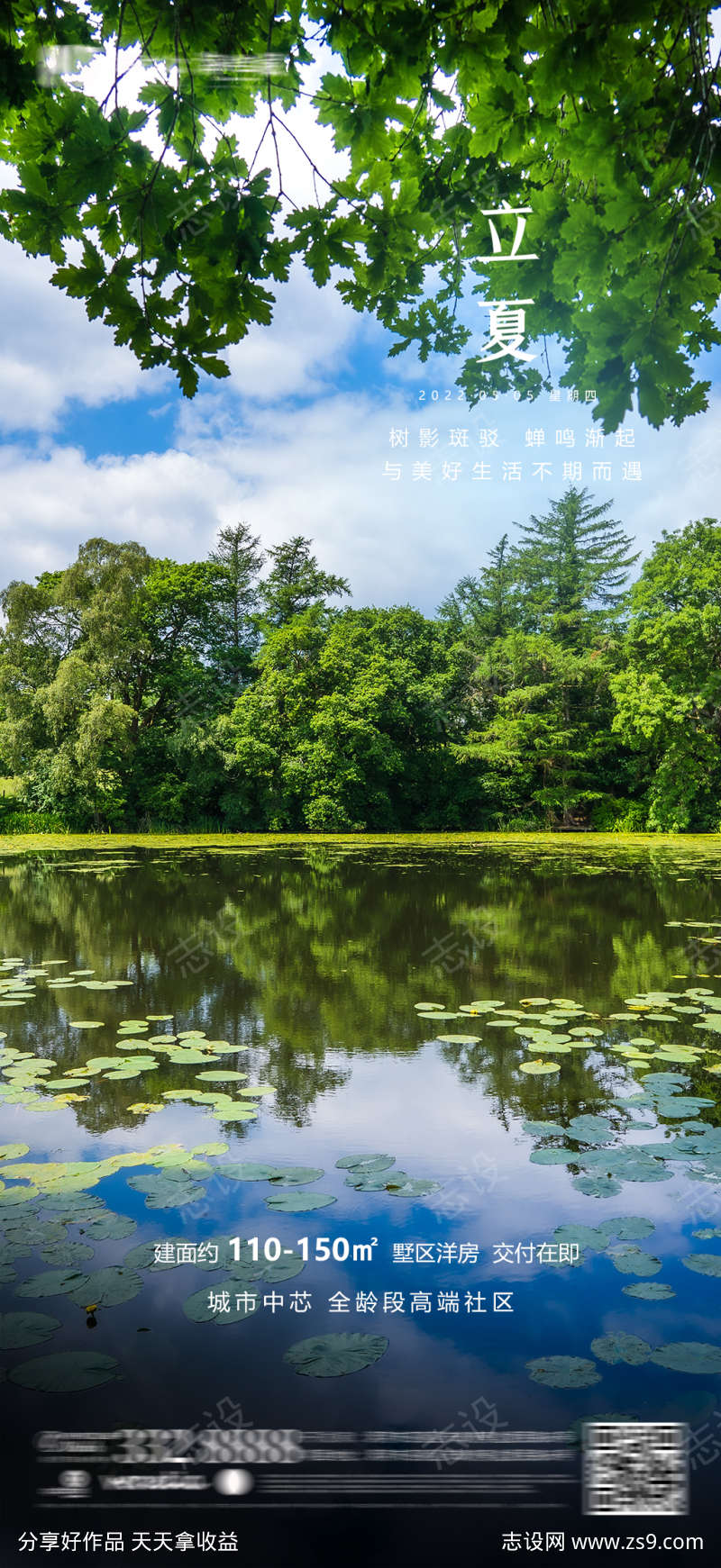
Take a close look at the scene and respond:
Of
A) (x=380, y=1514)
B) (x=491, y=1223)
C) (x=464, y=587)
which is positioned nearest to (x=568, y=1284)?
(x=491, y=1223)

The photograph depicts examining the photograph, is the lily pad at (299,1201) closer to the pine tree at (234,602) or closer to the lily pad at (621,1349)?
the lily pad at (621,1349)

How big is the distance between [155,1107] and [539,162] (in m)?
3.80

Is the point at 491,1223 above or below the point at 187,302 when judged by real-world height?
below

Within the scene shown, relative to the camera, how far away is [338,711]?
791 inches

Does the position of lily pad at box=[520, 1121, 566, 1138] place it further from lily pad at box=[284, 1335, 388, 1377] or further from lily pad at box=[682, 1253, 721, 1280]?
lily pad at box=[284, 1335, 388, 1377]

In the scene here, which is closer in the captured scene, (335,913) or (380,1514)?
(380,1514)

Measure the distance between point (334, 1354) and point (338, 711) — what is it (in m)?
18.5

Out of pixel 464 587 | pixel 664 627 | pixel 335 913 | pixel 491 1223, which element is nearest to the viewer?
pixel 491 1223

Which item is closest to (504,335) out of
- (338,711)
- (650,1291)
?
(650,1291)

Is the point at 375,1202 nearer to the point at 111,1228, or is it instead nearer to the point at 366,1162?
the point at 366,1162

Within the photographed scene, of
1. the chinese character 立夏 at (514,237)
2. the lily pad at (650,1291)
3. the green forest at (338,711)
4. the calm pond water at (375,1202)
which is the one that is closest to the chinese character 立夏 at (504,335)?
the chinese character 立夏 at (514,237)

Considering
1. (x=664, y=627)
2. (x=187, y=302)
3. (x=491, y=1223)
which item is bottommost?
(x=491, y=1223)

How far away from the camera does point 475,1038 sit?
157 inches

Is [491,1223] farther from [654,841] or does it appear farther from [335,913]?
[654,841]
